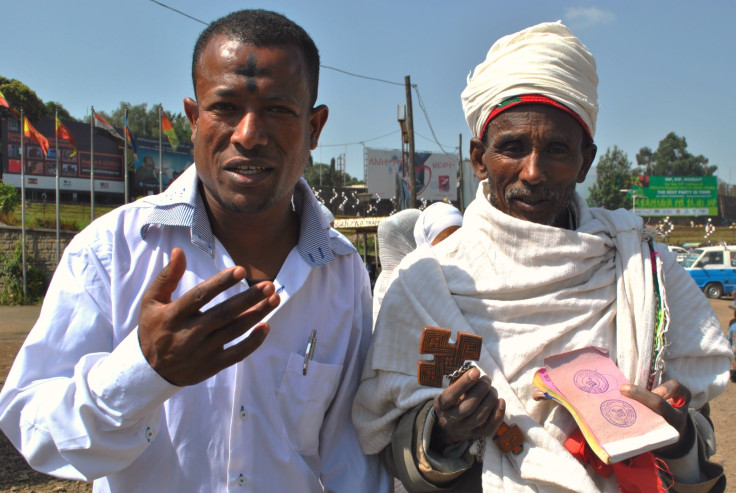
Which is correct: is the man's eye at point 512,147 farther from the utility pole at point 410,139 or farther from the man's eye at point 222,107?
the utility pole at point 410,139

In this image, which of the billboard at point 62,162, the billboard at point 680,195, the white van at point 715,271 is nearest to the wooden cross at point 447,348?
the white van at point 715,271

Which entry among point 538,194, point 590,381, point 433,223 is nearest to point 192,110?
point 538,194

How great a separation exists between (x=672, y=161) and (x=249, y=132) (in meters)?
104

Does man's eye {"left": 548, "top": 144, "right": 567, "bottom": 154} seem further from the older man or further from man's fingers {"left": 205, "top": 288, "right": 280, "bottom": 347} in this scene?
man's fingers {"left": 205, "top": 288, "right": 280, "bottom": 347}

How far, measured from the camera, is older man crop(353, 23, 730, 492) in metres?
1.78

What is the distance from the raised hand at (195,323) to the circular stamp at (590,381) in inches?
37.4

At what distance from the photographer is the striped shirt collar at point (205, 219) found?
1.80 metres

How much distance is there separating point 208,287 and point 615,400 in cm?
117

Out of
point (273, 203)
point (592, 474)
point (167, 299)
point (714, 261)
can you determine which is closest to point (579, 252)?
point (592, 474)

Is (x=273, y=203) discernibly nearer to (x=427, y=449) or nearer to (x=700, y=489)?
(x=427, y=449)

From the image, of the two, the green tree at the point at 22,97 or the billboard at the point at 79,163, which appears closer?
the billboard at the point at 79,163

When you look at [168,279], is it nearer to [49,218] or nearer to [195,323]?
[195,323]

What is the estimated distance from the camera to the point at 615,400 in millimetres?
1650

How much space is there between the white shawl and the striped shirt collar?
0.97 feet
